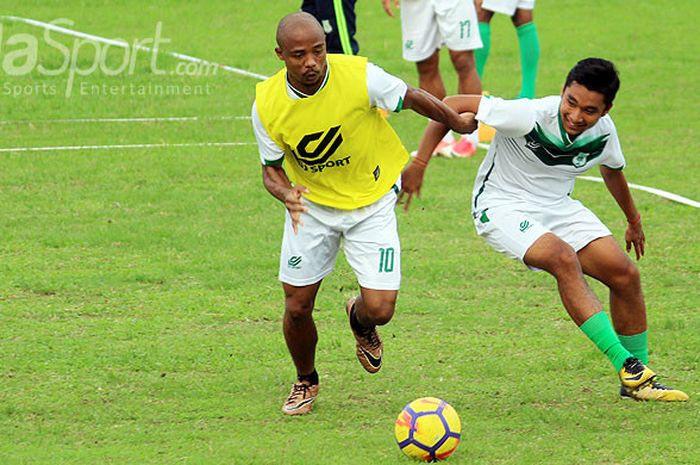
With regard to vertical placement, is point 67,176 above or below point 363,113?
below

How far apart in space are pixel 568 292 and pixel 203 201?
4.93 metres

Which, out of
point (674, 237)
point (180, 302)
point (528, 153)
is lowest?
point (180, 302)

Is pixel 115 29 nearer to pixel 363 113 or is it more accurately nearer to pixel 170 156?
pixel 170 156

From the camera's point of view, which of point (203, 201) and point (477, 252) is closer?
point (477, 252)

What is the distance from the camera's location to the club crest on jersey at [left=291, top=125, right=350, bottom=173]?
624cm

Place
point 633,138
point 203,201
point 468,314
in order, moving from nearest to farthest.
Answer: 1. point 468,314
2. point 203,201
3. point 633,138

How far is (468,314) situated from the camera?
25.9 ft

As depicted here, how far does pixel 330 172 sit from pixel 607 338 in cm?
154

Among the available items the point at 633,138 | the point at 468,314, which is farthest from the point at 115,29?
the point at 468,314

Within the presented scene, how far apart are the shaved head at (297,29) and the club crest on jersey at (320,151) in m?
0.45

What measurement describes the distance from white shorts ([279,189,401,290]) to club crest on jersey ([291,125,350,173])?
21cm

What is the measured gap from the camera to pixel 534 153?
21.9 ft

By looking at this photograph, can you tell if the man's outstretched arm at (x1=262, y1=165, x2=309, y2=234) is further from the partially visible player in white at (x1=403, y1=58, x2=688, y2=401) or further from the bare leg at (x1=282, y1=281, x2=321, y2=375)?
the partially visible player in white at (x1=403, y1=58, x2=688, y2=401)

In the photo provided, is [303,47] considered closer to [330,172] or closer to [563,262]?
[330,172]
